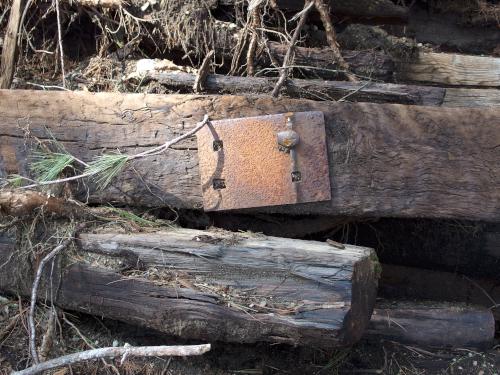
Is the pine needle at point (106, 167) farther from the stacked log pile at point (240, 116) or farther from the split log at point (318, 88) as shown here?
the split log at point (318, 88)

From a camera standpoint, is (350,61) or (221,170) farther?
(350,61)

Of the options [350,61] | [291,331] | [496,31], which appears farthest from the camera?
[496,31]

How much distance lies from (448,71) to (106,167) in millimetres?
1703

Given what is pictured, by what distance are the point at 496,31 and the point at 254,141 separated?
1.81 metres

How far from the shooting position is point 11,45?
2.64 meters

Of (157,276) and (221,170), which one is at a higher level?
(221,170)

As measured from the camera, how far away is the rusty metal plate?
2.14 m

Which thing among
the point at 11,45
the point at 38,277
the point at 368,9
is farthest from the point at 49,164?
the point at 368,9

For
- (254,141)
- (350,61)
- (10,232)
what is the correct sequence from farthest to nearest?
(350,61)
(10,232)
(254,141)

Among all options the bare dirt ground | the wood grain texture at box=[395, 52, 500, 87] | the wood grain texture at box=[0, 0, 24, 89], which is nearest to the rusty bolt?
the bare dirt ground

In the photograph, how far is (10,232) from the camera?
91.1 inches

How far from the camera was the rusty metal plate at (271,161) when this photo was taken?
214 cm

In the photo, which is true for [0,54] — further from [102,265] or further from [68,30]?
[102,265]

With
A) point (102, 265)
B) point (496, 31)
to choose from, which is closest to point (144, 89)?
point (102, 265)
